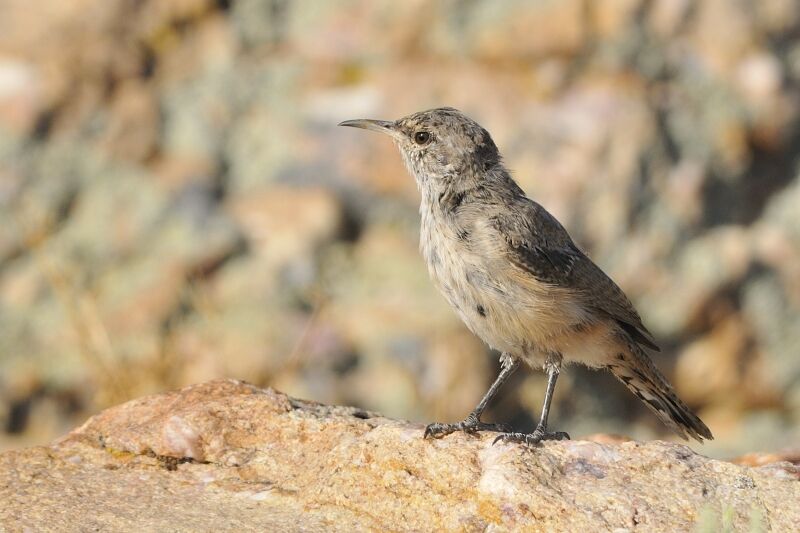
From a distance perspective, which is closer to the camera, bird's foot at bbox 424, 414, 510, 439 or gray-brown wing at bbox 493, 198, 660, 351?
bird's foot at bbox 424, 414, 510, 439

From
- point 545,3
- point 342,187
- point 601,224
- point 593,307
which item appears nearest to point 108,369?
point 342,187

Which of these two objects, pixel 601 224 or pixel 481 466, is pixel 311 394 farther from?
pixel 481 466

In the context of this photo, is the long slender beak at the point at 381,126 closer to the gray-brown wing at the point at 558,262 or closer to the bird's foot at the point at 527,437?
the gray-brown wing at the point at 558,262

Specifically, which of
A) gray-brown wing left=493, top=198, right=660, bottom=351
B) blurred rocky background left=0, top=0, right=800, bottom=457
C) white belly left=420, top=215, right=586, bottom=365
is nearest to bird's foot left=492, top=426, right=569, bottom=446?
white belly left=420, top=215, right=586, bottom=365

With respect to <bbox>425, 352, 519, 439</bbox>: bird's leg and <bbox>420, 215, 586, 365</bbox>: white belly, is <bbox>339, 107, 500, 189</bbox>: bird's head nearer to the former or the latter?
<bbox>420, 215, 586, 365</bbox>: white belly

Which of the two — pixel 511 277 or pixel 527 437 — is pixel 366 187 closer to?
pixel 511 277

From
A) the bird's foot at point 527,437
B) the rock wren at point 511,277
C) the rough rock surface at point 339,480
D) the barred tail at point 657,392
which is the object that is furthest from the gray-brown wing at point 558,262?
the rough rock surface at point 339,480

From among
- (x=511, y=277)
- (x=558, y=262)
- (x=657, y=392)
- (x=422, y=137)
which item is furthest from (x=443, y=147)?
(x=657, y=392)
